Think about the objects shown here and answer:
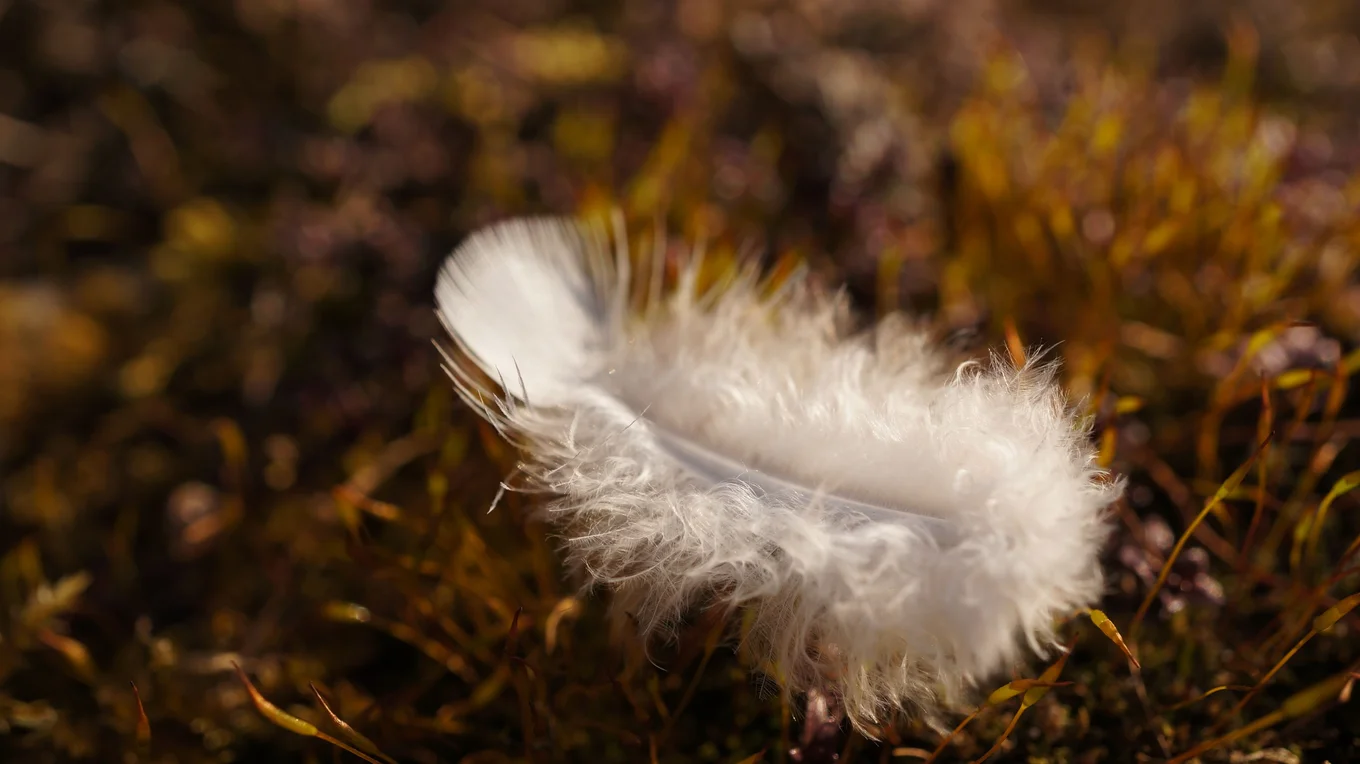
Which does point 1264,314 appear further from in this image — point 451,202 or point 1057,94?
point 451,202

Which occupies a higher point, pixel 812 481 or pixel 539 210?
pixel 812 481

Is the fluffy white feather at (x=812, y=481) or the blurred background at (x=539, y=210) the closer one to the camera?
the fluffy white feather at (x=812, y=481)

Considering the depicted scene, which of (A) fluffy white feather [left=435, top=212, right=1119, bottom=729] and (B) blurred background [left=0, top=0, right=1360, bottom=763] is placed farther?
(B) blurred background [left=0, top=0, right=1360, bottom=763]

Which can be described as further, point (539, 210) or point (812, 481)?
point (539, 210)
